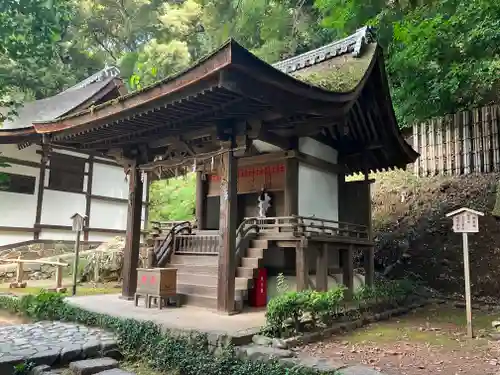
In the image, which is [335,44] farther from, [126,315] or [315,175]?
[126,315]

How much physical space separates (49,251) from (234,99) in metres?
11.1

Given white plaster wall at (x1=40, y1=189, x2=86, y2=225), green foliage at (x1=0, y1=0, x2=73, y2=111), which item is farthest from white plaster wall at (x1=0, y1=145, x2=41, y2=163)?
green foliage at (x1=0, y1=0, x2=73, y2=111)

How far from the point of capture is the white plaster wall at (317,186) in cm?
948

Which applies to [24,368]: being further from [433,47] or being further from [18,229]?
[433,47]

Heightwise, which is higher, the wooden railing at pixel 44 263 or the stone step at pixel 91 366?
the wooden railing at pixel 44 263

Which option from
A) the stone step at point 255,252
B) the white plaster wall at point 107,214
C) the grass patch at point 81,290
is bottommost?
the grass patch at point 81,290

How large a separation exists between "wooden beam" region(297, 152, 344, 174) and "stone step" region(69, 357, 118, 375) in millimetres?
5610

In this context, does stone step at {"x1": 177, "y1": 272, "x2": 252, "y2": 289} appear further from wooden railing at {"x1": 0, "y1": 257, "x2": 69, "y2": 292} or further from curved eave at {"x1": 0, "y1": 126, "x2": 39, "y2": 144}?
curved eave at {"x1": 0, "y1": 126, "x2": 39, "y2": 144}

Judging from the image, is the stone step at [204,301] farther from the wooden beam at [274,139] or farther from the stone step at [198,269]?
the wooden beam at [274,139]

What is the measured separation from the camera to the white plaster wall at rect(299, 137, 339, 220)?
31.1ft

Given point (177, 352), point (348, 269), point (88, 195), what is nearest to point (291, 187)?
point (348, 269)

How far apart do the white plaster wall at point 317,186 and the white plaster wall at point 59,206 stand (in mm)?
9799

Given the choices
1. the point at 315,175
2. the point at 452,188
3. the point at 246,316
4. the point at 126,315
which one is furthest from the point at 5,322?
the point at 452,188

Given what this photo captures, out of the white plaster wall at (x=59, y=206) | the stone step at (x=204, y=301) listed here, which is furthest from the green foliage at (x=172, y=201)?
the stone step at (x=204, y=301)
